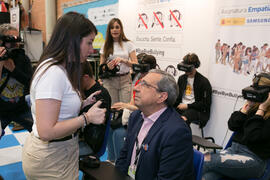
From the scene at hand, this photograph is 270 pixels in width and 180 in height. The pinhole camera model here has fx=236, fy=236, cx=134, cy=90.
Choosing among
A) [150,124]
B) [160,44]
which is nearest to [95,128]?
[150,124]

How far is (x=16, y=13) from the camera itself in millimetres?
6949

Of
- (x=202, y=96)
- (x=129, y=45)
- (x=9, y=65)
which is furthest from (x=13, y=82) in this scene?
(x=202, y=96)

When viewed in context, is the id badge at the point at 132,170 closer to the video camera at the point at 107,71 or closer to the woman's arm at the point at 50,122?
the woman's arm at the point at 50,122

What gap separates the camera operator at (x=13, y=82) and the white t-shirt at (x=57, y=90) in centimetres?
132

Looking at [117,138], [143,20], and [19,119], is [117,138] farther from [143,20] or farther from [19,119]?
[143,20]

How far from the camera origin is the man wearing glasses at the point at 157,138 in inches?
48.1

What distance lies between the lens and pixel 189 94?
3125 millimetres

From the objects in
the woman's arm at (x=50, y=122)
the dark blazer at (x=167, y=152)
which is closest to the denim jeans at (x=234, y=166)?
the dark blazer at (x=167, y=152)

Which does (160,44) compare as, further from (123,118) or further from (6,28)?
(6,28)

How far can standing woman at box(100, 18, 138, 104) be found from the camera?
10.6 ft

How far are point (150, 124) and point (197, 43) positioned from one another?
6.60 ft

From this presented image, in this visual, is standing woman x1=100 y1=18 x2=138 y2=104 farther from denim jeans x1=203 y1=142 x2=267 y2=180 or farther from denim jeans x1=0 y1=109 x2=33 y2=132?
denim jeans x1=203 y1=142 x2=267 y2=180

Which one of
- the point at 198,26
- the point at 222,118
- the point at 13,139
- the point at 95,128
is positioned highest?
the point at 198,26

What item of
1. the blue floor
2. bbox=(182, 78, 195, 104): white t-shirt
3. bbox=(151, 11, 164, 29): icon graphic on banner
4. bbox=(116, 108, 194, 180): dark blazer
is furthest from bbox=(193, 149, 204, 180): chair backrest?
bbox=(151, 11, 164, 29): icon graphic on banner
